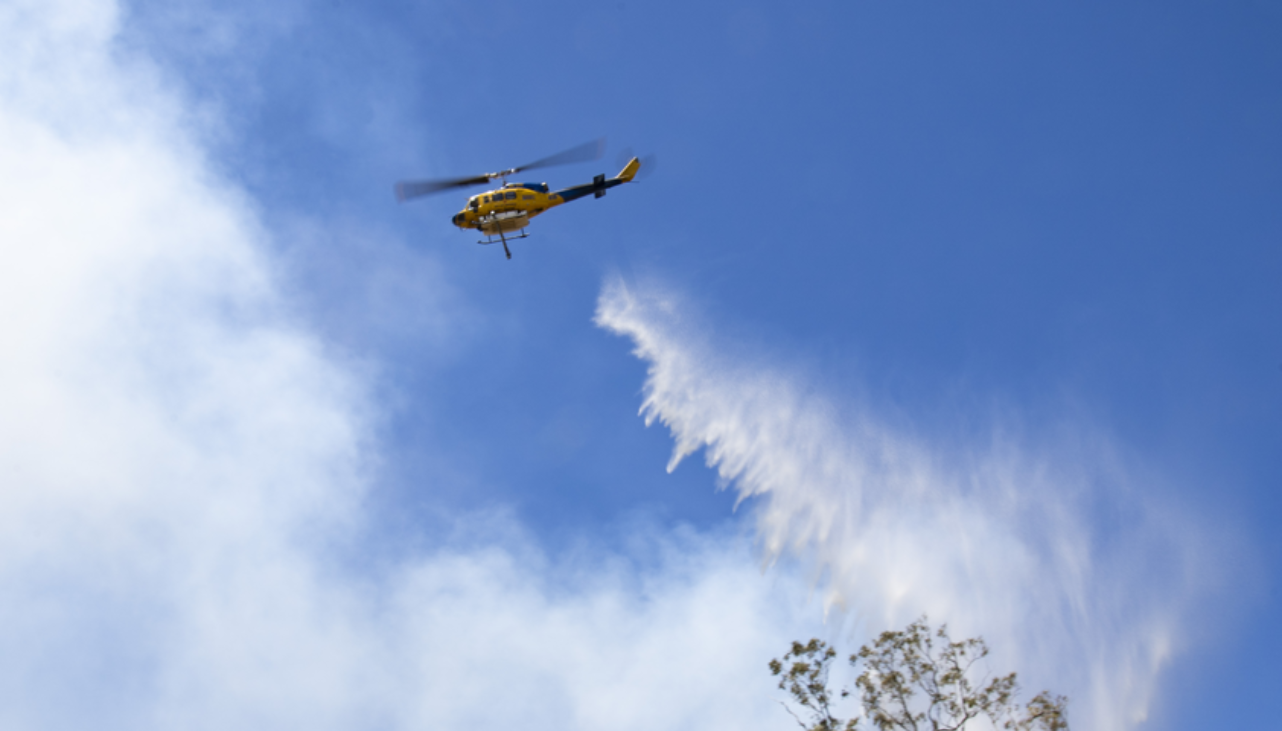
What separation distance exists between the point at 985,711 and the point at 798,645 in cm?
835

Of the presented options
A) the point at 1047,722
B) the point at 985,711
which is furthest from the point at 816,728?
the point at 1047,722

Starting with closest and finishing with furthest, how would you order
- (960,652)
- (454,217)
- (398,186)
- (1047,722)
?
(1047,722) < (960,652) < (398,186) < (454,217)

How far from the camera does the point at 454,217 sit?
45094mm

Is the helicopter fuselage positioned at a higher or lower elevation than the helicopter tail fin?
lower

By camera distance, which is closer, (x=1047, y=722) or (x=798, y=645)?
(x=1047, y=722)

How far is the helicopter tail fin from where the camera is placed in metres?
47.8

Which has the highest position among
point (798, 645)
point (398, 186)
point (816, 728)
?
point (398, 186)

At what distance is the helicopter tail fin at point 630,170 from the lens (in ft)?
157

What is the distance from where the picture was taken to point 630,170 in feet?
157

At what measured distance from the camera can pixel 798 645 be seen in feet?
113

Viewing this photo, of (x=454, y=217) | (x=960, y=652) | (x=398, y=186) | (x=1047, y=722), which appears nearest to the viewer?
(x=1047, y=722)

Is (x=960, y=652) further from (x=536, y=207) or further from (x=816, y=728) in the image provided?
(x=536, y=207)

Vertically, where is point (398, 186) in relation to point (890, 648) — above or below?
above

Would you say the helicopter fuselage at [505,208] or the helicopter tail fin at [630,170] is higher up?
the helicopter tail fin at [630,170]
